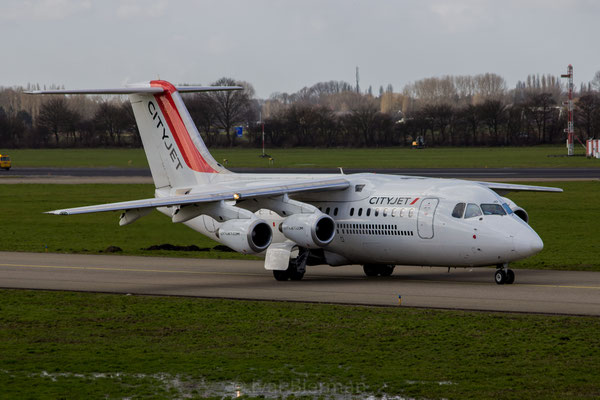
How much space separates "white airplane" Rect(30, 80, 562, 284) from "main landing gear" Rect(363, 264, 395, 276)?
31mm

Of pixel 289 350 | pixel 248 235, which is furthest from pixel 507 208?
pixel 289 350

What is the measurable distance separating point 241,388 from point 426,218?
12.4 m

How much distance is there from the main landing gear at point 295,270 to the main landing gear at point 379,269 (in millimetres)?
2118

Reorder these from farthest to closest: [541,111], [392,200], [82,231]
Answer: [541,111]
[82,231]
[392,200]

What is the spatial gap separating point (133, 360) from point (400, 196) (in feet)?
40.5

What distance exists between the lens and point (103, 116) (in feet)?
495

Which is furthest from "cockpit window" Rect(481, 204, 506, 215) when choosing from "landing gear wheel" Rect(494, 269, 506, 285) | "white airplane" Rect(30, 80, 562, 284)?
"landing gear wheel" Rect(494, 269, 506, 285)

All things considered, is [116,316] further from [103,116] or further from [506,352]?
[103,116]

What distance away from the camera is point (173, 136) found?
31875mm

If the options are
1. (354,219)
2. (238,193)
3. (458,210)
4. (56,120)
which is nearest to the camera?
(458,210)

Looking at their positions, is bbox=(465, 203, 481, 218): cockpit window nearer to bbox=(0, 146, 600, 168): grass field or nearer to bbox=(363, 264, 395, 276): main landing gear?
bbox=(363, 264, 395, 276): main landing gear

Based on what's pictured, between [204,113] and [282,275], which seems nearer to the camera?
[282,275]

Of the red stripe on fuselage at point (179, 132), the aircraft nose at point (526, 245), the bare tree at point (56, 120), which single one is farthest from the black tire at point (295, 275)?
the bare tree at point (56, 120)

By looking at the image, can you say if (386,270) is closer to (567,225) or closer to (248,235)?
(248,235)
